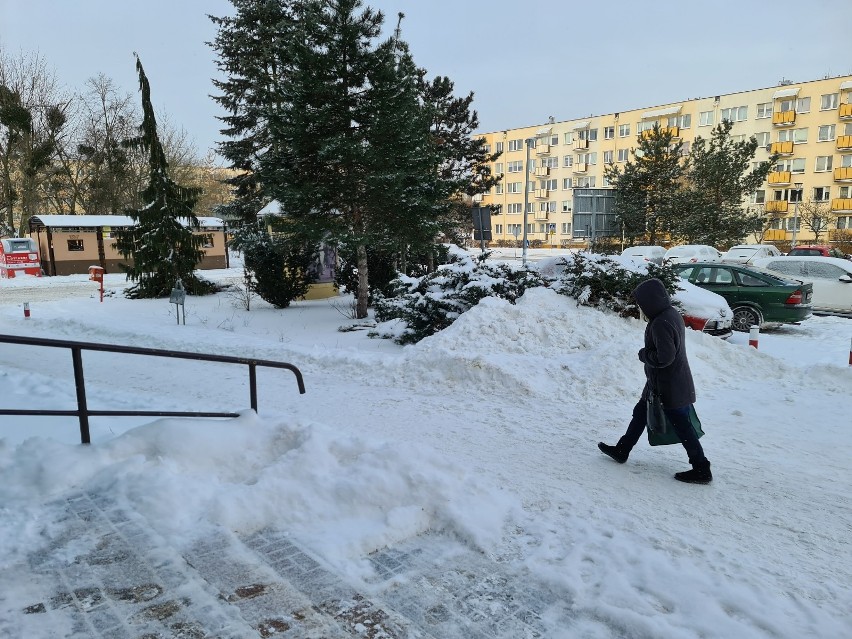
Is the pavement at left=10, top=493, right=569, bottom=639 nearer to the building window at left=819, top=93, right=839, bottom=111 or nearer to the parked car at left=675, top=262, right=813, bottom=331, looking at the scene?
the parked car at left=675, top=262, right=813, bottom=331

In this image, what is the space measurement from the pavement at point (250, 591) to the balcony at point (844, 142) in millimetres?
65585

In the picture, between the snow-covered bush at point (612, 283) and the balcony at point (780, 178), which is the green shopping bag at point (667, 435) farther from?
the balcony at point (780, 178)

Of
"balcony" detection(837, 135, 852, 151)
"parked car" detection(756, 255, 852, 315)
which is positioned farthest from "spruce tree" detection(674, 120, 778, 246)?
"balcony" detection(837, 135, 852, 151)

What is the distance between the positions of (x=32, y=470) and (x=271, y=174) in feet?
36.8

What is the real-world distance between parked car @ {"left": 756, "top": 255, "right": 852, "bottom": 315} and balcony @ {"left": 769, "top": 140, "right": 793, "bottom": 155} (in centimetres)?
4890

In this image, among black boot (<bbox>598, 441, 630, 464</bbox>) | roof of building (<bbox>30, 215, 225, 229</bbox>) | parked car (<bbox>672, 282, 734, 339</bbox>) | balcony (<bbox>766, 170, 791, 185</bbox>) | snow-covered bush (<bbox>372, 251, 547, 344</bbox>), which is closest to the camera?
black boot (<bbox>598, 441, 630, 464</bbox>)

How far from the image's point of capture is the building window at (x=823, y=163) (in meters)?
54.8

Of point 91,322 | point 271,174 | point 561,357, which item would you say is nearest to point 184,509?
point 561,357

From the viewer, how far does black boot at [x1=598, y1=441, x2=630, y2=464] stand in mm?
5116

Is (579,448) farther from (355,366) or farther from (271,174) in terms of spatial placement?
(271,174)

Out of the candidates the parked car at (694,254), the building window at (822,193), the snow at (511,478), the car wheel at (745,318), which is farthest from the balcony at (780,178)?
the snow at (511,478)

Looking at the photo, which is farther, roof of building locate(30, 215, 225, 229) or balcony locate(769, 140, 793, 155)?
balcony locate(769, 140, 793, 155)

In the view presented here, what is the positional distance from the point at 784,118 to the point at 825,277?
50859 millimetres

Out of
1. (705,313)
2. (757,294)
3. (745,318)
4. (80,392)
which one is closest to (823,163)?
(757,294)
